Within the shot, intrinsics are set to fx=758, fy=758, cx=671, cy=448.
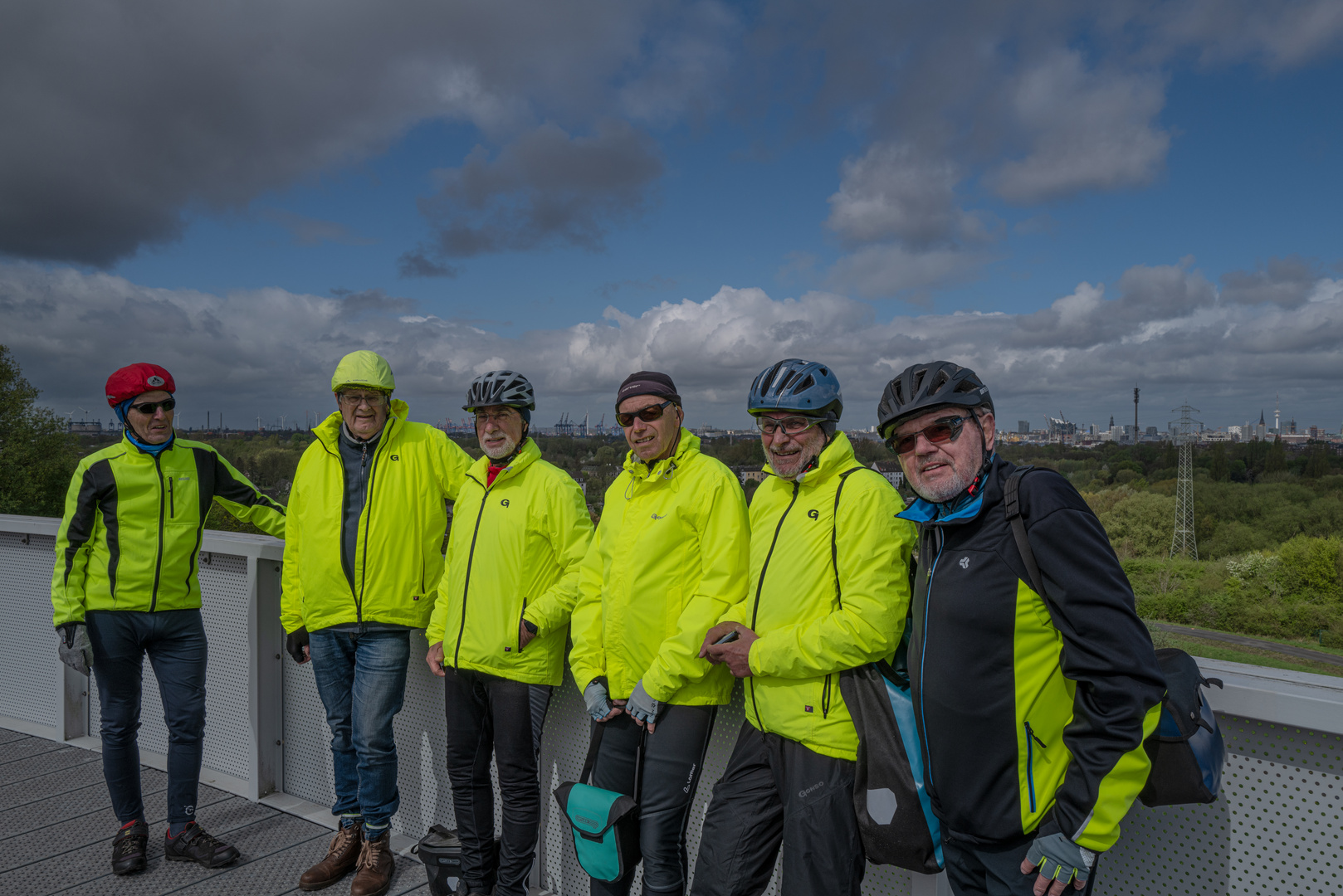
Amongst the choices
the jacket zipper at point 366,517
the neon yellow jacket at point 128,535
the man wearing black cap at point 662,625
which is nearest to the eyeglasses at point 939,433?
the man wearing black cap at point 662,625

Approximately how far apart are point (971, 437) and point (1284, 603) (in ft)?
201

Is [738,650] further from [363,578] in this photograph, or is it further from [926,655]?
[363,578]

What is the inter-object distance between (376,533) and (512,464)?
73 cm

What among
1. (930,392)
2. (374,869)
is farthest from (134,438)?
(930,392)

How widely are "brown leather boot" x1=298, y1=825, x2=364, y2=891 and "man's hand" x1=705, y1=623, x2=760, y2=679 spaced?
86.3 inches

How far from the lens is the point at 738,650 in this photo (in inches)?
85.4

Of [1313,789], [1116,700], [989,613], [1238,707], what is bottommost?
[1313,789]

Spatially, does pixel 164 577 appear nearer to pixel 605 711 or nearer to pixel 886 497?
pixel 605 711

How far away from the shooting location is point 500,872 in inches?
113

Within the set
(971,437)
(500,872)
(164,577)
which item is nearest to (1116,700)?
(971,437)

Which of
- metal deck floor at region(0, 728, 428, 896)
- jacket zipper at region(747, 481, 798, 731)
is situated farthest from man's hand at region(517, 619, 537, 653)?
metal deck floor at region(0, 728, 428, 896)

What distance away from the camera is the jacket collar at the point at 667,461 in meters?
2.49

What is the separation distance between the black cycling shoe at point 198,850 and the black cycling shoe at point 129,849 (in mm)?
104

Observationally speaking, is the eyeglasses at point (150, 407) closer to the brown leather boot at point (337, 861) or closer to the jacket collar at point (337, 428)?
the jacket collar at point (337, 428)
